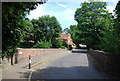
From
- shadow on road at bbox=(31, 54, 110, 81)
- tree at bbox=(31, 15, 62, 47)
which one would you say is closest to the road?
shadow on road at bbox=(31, 54, 110, 81)

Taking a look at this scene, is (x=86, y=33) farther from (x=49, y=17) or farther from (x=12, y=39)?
(x=12, y=39)

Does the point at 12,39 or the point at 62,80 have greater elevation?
the point at 12,39

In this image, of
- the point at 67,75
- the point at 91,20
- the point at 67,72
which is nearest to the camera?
the point at 67,75

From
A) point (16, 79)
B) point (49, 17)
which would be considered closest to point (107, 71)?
point (16, 79)

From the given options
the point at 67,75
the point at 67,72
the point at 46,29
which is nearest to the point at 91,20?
the point at 46,29

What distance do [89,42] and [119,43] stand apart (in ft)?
97.8

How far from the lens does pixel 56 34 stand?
48.5 m

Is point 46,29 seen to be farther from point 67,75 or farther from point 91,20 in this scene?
point 67,75

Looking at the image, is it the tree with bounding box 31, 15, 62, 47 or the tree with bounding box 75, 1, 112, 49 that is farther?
the tree with bounding box 31, 15, 62, 47

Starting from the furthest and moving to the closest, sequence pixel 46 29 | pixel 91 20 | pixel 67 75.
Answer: pixel 46 29 → pixel 91 20 → pixel 67 75

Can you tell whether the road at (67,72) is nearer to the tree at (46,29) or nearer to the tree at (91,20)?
the tree at (91,20)

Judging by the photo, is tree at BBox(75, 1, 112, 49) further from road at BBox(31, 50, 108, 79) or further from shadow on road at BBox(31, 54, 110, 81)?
shadow on road at BBox(31, 54, 110, 81)

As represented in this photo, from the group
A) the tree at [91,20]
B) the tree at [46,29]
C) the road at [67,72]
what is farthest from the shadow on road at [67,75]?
the tree at [46,29]

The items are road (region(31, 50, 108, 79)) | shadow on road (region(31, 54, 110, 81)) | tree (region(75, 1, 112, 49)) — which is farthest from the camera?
tree (region(75, 1, 112, 49))
